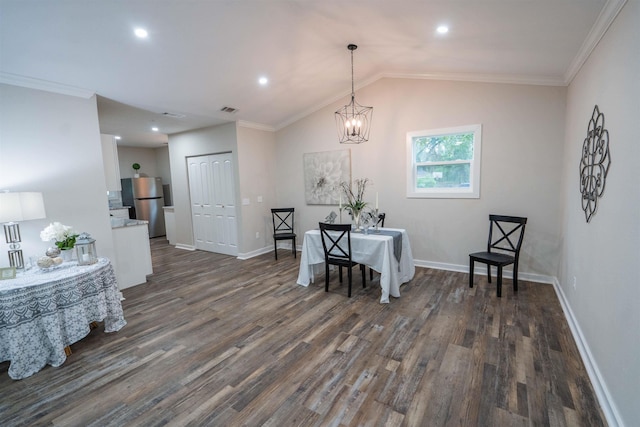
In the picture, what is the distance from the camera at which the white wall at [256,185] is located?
5.70 metres

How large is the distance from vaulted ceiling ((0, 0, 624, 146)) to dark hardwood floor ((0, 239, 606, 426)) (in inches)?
104

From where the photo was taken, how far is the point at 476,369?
2.30 metres

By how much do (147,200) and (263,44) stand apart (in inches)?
259

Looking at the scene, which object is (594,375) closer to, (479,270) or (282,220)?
(479,270)

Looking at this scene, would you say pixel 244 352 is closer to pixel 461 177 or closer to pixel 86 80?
pixel 86 80

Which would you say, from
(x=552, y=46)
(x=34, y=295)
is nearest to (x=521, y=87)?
(x=552, y=46)

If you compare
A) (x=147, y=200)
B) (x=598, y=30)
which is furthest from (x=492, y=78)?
(x=147, y=200)

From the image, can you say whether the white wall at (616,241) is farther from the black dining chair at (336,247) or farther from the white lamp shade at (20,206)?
the white lamp shade at (20,206)

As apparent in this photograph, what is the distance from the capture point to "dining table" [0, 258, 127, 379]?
92.0 inches

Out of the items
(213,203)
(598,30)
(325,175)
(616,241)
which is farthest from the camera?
(213,203)

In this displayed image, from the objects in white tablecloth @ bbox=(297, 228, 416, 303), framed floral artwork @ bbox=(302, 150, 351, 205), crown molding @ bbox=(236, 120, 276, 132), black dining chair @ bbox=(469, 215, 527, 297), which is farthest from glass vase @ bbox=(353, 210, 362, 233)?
crown molding @ bbox=(236, 120, 276, 132)

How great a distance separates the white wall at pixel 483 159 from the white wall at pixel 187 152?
1733 millimetres

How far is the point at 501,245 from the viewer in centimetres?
425

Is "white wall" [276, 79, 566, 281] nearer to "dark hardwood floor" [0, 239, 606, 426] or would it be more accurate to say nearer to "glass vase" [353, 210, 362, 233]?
"dark hardwood floor" [0, 239, 606, 426]
